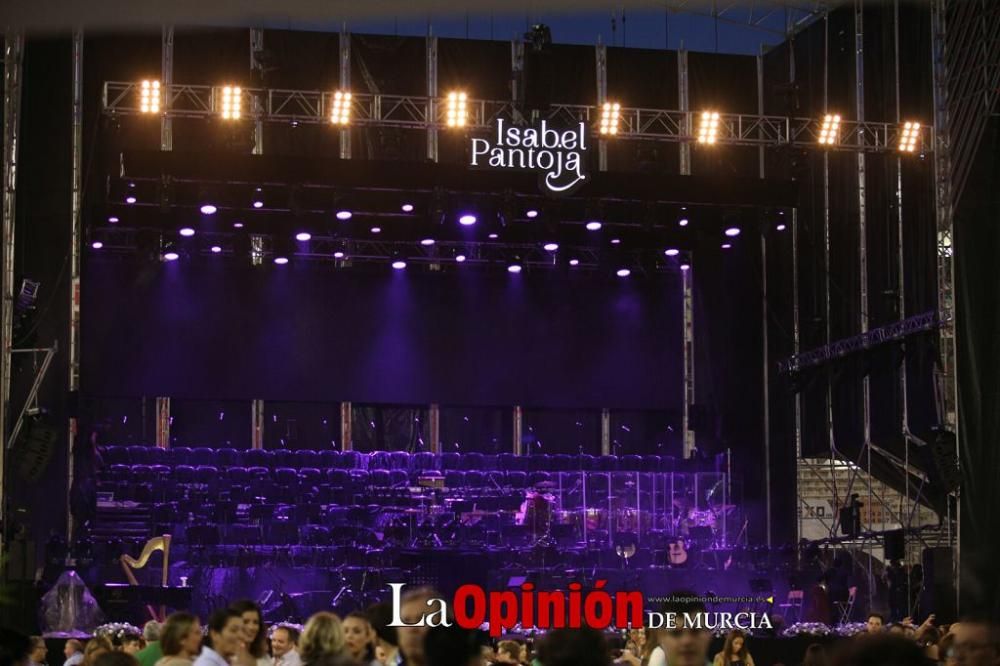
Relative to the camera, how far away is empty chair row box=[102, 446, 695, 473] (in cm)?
2286

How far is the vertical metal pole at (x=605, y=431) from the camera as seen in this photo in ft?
86.0

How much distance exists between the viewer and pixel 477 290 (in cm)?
2581

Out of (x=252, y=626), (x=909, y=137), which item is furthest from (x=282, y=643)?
(x=909, y=137)

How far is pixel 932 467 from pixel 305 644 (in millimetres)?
13680

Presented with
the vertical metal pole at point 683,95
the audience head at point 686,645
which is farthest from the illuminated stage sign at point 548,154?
the audience head at point 686,645

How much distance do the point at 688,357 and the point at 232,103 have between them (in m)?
9.28

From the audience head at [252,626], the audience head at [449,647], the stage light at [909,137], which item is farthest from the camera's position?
the stage light at [909,137]

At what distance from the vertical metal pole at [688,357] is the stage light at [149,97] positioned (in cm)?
978

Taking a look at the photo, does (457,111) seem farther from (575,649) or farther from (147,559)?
(575,649)

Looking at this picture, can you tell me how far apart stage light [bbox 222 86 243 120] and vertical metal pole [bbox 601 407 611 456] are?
8.52 metres

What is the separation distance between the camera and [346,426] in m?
25.3

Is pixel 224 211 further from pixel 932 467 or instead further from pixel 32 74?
pixel 932 467

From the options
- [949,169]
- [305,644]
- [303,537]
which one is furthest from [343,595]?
[305,644]

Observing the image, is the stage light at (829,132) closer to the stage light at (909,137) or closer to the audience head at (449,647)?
the stage light at (909,137)
